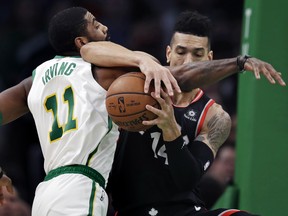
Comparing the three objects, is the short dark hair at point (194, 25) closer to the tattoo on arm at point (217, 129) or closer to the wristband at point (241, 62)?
the tattoo on arm at point (217, 129)

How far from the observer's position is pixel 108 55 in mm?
6113

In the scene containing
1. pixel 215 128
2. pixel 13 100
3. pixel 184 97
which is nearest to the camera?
pixel 13 100

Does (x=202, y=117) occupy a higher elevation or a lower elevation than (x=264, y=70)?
lower

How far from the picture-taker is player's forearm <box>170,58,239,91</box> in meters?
5.86

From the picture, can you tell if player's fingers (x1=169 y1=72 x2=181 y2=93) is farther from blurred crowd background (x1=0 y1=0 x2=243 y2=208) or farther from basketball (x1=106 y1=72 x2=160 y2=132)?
blurred crowd background (x1=0 y1=0 x2=243 y2=208)

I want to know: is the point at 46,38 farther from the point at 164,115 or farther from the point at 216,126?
the point at 164,115

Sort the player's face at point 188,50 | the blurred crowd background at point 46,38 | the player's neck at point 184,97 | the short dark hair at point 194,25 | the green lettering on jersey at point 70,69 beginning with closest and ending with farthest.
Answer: the green lettering on jersey at point 70,69 → the player's neck at point 184,97 → the player's face at point 188,50 → the short dark hair at point 194,25 → the blurred crowd background at point 46,38

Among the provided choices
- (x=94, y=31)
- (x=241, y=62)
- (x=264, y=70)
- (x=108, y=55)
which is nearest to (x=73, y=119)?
(x=108, y=55)

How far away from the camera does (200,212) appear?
22.4 ft

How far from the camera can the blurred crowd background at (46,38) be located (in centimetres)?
1194

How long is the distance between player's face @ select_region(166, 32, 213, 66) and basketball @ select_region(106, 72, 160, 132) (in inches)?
53.1

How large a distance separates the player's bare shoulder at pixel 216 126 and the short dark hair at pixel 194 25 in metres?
0.76

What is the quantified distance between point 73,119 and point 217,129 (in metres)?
1.35

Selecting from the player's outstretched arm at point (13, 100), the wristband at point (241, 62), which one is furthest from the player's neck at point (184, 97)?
the wristband at point (241, 62)
